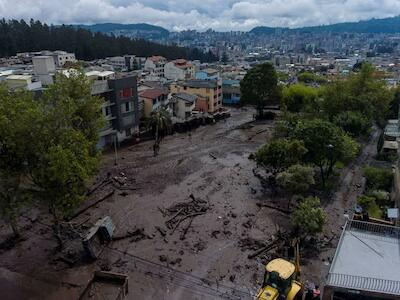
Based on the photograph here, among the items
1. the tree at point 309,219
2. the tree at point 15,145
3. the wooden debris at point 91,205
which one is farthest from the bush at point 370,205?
the tree at point 15,145

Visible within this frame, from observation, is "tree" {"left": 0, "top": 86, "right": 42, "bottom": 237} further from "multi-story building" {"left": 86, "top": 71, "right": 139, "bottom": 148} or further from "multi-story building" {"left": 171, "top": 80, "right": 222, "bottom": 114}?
"multi-story building" {"left": 171, "top": 80, "right": 222, "bottom": 114}

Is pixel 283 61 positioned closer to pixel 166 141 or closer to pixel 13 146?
pixel 166 141

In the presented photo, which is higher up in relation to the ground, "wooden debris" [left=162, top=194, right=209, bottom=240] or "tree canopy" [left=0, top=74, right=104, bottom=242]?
"tree canopy" [left=0, top=74, right=104, bottom=242]

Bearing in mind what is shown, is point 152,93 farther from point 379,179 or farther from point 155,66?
point 155,66

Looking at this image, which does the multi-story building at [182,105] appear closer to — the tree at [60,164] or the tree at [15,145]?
the tree at [60,164]

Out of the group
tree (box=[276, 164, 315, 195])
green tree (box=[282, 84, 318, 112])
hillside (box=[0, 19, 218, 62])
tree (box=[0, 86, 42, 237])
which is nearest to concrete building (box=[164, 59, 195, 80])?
green tree (box=[282, 84, 318, 112])

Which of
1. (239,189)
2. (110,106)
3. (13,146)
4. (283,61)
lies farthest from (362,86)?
(283,61)
